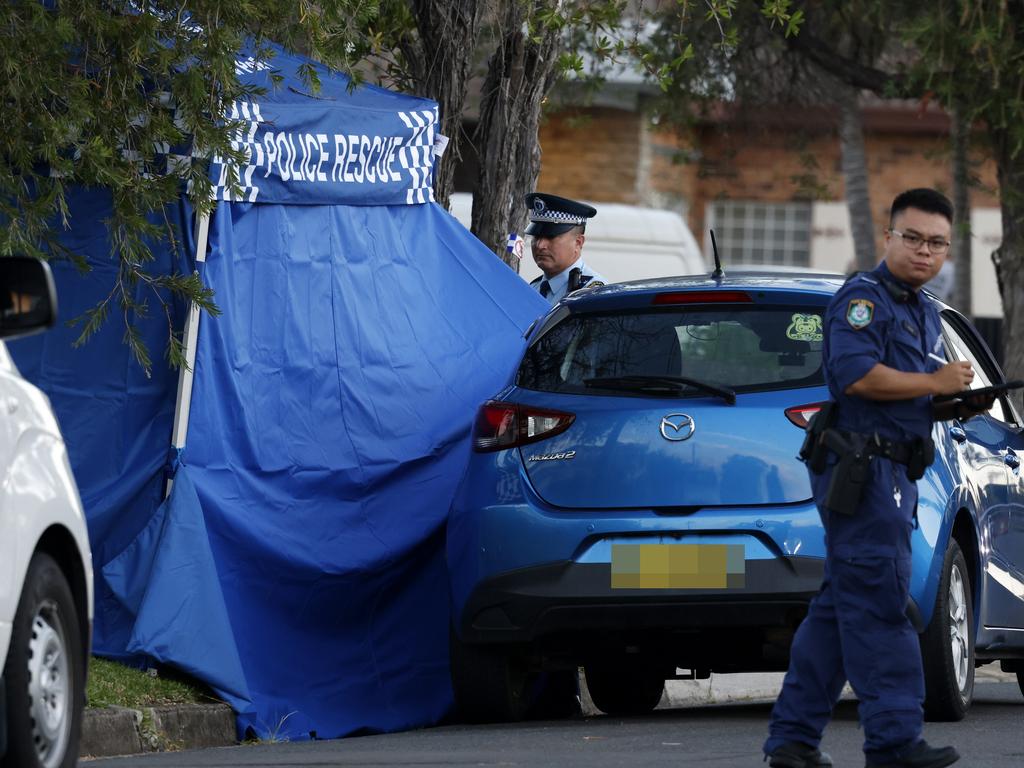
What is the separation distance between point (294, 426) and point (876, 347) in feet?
11.8

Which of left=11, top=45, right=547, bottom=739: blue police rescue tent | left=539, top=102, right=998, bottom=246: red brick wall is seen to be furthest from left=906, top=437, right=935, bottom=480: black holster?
left=539, top=102, right=998, bottom=246: red brick wall

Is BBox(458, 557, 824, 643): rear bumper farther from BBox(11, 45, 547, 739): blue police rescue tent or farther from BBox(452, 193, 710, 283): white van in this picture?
BBox(452, 193, 710, 283): white van

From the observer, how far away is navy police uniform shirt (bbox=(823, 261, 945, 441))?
575cm

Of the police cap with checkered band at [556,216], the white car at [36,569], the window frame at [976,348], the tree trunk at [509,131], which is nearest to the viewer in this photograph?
the white car at [36,569]

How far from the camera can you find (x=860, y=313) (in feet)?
18.9

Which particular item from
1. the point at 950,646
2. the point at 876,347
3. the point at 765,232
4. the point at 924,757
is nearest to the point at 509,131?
the point at 950,646

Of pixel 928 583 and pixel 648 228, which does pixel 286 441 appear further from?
pixel 648 228

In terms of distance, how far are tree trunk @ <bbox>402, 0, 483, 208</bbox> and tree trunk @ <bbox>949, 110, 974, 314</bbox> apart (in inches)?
150

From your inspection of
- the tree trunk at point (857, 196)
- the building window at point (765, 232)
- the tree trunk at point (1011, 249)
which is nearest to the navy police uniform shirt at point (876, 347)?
the tree trunk at point (1011, 249)

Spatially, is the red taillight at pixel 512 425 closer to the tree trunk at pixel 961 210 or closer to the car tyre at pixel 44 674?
the car tyre at pixel 44 674

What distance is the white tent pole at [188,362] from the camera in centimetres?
821

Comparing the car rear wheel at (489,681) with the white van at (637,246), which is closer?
the car rear wheel at (489,681)

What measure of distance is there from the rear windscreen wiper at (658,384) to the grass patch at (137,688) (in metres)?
1.90

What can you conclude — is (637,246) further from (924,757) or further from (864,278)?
(924,757)
